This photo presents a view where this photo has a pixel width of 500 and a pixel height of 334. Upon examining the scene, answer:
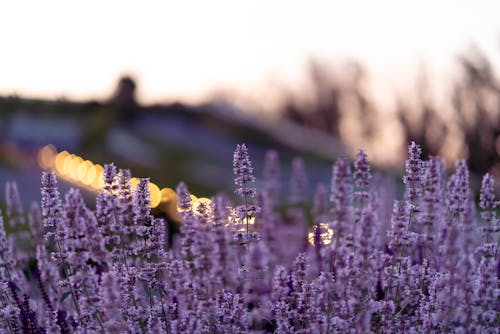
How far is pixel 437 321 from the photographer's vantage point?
174 inches

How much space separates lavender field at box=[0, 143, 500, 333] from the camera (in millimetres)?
3840

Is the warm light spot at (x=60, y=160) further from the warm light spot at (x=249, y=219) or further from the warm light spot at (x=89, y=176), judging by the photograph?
the warm light spot at (x=249, y=219)

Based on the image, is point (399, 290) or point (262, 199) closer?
point (262, 199)

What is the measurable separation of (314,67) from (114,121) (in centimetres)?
1600

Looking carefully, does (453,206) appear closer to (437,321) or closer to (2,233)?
(437,321)

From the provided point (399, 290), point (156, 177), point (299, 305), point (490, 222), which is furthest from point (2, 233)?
point (156, 177)

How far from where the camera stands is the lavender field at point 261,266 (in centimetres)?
384

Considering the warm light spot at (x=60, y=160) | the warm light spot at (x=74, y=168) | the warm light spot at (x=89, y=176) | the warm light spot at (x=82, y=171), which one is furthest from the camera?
the warm light spot at (x=60, y=160)

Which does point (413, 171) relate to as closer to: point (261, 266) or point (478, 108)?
point (261, 266)

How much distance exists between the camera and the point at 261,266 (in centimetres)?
360

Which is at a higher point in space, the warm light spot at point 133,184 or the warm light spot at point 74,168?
the warm light spot at point 74,168

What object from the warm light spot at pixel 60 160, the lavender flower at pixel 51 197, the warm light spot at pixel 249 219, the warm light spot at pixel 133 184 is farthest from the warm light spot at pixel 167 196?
the warm light spot at pixel 60 160

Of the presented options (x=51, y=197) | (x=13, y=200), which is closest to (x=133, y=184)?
(x=13, y=200)

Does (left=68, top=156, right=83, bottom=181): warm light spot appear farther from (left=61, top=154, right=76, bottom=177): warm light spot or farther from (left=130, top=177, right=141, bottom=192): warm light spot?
(left=130, top=177, right=141, bottom=192): warm light spot
